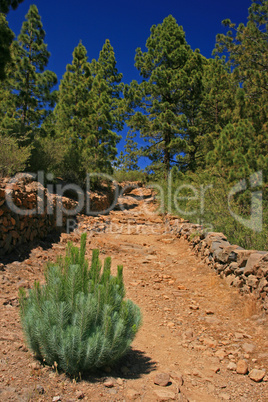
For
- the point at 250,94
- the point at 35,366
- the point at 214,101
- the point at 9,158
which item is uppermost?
the point at 214,101

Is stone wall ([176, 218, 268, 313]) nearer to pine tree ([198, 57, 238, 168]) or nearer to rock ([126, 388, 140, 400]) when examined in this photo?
rock ([126, 388, 140, 400])

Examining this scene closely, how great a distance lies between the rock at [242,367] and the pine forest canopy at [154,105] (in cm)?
Answer: 510

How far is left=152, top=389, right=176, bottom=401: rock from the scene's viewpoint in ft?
7.95

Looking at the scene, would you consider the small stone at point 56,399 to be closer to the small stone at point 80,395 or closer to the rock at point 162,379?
the small stone at point 80,395

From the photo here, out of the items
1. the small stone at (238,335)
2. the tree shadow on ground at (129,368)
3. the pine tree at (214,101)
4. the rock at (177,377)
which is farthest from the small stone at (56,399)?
the pine tree at (214,101)

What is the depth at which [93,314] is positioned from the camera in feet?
8.46

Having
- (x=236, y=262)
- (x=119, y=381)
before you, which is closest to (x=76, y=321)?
(x=119, y=381)

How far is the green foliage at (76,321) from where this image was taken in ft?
7.95

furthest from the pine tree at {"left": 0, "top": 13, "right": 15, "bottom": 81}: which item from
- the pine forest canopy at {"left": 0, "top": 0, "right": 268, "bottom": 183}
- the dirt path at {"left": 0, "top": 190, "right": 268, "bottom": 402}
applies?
the dirt path at {"left": 0, "top": 190, "right": 268, "bottom": 402}

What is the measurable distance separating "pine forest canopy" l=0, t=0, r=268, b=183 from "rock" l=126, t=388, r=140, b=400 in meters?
6.05

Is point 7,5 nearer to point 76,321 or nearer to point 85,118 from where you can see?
point 85,118

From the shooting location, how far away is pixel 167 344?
145 inches

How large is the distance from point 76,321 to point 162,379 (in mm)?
1002

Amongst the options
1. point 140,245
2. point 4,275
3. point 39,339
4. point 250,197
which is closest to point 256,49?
point 250,197
